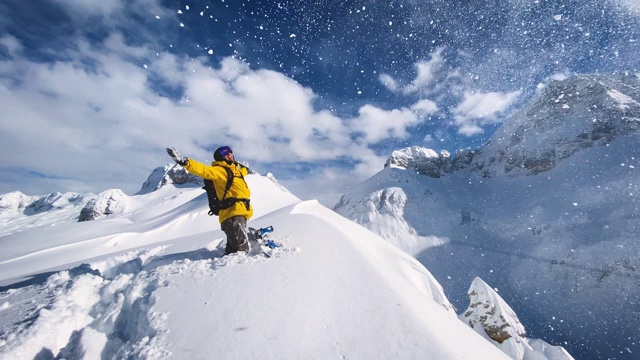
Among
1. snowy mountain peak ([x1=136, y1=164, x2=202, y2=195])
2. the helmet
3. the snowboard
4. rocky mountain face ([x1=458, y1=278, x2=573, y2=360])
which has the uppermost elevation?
snowy mountain peak ([x1=136, y1=164, x2=202, y2=195])

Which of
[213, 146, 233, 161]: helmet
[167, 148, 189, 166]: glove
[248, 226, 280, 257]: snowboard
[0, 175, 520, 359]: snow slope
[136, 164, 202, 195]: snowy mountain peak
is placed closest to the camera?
[0, 175, 520, 359]: snow slope

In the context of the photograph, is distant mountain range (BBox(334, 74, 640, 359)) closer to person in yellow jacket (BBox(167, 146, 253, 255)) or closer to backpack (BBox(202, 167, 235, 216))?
person in yellow jacket (BBox(167, 146, 253, 255))

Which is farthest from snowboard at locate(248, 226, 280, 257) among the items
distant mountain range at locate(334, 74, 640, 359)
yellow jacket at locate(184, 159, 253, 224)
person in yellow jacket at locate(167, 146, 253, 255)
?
distant mountain range at locate(334, 74, 640, 359)

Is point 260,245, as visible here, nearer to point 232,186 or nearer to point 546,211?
point 232,186

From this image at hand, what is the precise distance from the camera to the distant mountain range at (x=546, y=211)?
45.7m

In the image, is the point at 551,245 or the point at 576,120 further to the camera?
A: the point at 576,120

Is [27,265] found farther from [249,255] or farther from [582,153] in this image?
[582,153]

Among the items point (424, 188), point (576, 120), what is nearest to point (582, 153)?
point (576, 120)

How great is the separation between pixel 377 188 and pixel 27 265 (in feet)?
298

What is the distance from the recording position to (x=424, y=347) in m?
2.78

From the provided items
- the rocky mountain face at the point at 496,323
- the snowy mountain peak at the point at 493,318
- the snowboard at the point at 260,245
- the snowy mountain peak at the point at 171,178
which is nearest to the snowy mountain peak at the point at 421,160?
the snowy mountain peak at the point at 171,178

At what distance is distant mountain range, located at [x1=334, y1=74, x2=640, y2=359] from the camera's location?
45.7 m

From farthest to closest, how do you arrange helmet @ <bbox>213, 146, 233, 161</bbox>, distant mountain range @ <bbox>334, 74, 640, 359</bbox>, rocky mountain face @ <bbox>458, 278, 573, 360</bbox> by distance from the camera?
1. distant mountain range @ <bbox>334, 74, 640, 359</bbox>
2. rocky mountain face @ <bbox>458, 278, 573, 360</bbox>
3. helmet @ <bbox>213, 146, 233, 161</bbox>

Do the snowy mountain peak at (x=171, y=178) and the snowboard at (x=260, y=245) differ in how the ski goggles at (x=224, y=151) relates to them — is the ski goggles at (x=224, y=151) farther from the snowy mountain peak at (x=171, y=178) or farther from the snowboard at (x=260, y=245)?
the snowy mountain peak at (x=171, y=178)
